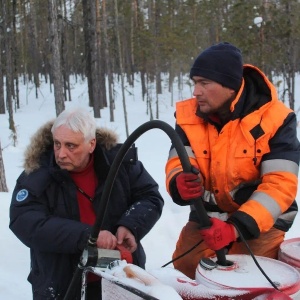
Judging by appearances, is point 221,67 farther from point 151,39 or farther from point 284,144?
point 151,39

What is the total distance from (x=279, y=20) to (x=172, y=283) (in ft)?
59.1

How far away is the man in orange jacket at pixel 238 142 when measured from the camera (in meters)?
2.21

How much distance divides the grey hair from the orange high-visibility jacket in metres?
0.45

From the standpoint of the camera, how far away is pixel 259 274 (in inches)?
71.0

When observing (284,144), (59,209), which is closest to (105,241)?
(59,209)

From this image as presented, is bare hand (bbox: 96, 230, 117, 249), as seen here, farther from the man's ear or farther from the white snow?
the man's ear

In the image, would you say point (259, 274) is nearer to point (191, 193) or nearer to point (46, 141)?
point (191, 193)

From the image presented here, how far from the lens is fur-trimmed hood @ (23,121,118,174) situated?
8.09 feet

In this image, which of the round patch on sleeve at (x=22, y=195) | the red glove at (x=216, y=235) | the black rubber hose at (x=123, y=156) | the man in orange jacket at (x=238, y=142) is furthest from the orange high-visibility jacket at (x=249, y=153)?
the round patch on sleeve at (x=22, y=195)

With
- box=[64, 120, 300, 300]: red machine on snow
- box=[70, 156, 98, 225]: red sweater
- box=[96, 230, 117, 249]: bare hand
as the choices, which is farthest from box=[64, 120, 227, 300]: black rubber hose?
box=[70, 156, 98, 225]: red sweater

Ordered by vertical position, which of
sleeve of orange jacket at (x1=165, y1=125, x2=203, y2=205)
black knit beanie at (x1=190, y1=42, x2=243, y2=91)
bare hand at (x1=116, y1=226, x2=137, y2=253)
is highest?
black knit beanie at (x1=190, y1=42, x2=243, y2=91)

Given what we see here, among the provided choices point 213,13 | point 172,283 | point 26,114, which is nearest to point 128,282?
point 172,283

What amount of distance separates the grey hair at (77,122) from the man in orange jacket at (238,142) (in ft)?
1.50

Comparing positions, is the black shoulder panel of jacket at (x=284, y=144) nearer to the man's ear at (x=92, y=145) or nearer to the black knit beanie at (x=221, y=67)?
the black knit beanie at (x=221, y=67)
